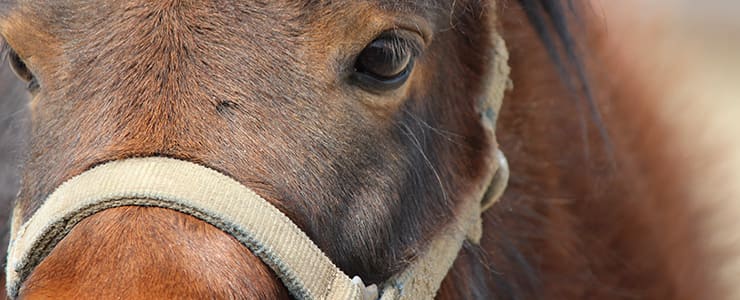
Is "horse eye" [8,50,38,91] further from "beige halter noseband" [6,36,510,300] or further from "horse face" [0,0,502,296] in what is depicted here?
"beige halter noseband" [6,36,510,300]

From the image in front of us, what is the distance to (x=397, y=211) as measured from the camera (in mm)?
1752

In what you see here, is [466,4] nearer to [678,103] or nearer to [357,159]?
[357,159]

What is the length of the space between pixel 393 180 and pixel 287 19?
346mm

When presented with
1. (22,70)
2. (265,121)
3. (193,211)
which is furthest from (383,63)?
(22,70)

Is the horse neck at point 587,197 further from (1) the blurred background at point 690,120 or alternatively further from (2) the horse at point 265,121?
(2) the horse at point 265,121

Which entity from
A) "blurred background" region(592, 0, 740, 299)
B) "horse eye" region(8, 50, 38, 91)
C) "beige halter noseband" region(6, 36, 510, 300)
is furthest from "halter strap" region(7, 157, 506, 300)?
"blurred background" region(592, 0, 740, 299)

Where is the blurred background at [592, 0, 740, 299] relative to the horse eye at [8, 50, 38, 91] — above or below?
below

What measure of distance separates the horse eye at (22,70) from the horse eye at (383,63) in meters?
0.57

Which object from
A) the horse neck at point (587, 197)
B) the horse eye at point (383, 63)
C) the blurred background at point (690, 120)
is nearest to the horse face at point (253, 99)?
the horse eye at point (383, 63)

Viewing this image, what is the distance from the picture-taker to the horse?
140 centimetres

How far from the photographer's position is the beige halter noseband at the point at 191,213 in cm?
142

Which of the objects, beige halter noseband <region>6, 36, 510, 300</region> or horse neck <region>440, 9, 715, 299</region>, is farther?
horse neck <region>440, 9, 715, 299</region>

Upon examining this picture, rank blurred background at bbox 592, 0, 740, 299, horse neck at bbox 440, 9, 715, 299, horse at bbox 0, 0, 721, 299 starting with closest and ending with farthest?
horse at bbox 0, 0, 721, 299 → horse neck at bbox 440, 9, 715, 299 → blurred background at bbox 592, 0, 740, 299

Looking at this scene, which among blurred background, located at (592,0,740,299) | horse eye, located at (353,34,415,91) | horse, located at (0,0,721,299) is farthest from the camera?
blurred background, located at (592,0,740,299)
